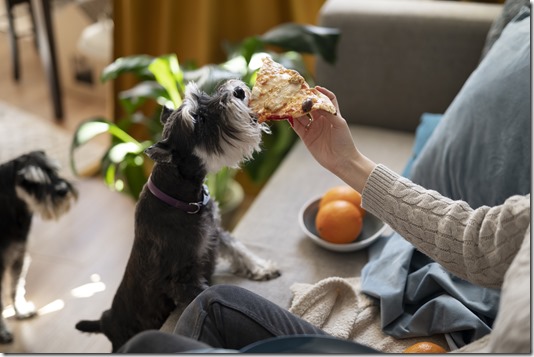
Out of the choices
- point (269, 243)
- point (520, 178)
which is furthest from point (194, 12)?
point (520, 178)

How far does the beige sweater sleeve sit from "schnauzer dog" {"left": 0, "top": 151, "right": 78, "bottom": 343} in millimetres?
1217

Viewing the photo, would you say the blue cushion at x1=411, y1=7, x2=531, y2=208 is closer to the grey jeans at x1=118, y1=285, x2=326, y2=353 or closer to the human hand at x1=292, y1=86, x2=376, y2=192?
the human hand at x1=292, y1=86, x2=376, y2=192

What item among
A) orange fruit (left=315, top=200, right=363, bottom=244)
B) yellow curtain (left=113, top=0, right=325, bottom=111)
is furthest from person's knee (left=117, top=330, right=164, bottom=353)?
yellow curtain (left=113, top=0, right=325, bottom=111)

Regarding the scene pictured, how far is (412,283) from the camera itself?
1539 millimetres

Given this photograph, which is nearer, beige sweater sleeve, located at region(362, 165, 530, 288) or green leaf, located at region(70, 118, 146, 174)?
beige sweater sleeve, located at region(362, 165, 530, 288)

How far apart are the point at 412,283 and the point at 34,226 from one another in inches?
75.0

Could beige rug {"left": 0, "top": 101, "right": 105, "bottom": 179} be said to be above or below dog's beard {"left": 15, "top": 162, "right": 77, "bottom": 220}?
below

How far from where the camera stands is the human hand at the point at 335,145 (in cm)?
145

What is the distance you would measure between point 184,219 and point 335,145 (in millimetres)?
426

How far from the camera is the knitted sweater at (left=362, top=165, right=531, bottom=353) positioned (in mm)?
1022

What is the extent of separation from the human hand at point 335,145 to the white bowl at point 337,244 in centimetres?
33

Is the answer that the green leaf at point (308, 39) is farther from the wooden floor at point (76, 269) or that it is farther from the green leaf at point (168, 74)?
the wooden floor at point (76, 269)

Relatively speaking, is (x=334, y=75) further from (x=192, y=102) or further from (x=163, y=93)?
(x=192, y=102)

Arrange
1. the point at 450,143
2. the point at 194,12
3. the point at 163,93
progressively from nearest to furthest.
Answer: the point at 450,143 < the point at 163,93 < the point at 194,12
